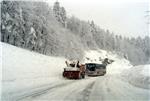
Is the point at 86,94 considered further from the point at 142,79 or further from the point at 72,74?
the point at 72,74

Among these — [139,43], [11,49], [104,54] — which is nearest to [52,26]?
[11,49]

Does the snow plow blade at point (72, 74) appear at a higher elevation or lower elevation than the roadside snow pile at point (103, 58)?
lower

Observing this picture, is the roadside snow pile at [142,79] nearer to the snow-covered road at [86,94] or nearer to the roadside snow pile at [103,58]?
the snow-covered road at [86,94]

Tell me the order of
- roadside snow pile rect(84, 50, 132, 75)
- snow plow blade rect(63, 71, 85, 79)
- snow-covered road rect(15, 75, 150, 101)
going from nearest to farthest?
snow-covered road rect(15, 75, 150, 101), snow plow blade rect(63, 71, 85, 79), roadside snow pile rect(84, 50, 132, 75)

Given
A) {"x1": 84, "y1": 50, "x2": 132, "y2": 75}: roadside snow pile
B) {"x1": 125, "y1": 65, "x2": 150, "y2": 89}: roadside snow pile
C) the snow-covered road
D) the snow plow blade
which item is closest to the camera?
the snow-covered road

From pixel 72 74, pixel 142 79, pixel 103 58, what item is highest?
pixel 103 58

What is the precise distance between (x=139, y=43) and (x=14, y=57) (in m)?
157

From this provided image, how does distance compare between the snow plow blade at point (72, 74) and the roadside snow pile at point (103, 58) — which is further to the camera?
the roadside snow pile at point (103, 58)

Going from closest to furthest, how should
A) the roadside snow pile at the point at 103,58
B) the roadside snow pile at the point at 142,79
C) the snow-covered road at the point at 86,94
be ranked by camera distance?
1. the snow-covered road at the point at 86,94
2. the roadside snow pile at the point at 142,79
3. the roadside snow pile at the point at 103,58

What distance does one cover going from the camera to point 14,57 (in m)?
34.2

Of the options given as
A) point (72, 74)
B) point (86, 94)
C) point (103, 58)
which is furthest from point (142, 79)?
point (103, 58)

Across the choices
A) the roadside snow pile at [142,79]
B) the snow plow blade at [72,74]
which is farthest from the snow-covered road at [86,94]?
the snow plow blade at [72,74]

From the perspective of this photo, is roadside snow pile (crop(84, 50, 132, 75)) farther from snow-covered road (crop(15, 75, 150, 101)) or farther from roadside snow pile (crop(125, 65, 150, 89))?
snow-covered road (crop(15, 75, 150, 101))

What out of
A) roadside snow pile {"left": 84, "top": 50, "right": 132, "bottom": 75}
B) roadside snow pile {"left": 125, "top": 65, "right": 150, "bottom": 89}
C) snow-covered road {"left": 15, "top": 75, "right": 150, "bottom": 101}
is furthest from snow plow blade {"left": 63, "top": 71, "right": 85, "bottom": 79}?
roadside snow pile {"left": 84, "top": 50, "right": 132, "bottom": 75}
